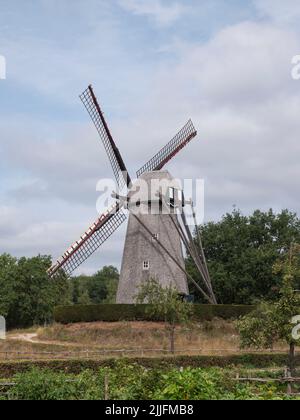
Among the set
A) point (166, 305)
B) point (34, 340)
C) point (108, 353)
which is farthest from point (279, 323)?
point (34, 340)

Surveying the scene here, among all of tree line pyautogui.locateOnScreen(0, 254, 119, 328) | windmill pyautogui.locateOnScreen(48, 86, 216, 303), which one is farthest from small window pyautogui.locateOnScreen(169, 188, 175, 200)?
tree line pyautogui.locateOnScreen(0, 254, 119, 328)

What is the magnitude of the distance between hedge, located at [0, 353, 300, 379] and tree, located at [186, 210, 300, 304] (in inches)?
997

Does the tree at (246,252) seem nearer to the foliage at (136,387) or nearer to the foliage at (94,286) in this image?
the foliage at (136,387)

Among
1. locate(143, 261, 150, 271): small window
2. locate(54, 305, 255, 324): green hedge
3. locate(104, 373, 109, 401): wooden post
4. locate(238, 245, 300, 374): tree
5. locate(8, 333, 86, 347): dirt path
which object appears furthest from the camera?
locate(143, 261, 150, 271): small window

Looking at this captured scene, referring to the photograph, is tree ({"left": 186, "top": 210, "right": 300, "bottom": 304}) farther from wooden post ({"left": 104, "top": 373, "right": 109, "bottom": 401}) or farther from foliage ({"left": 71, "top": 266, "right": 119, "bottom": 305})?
foliage ({"left": 71, "top": 266, "right": 119, "bottom": 305})

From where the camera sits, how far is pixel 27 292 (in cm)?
6738

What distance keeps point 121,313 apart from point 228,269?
22035 mm

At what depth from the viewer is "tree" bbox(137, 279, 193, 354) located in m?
38.7

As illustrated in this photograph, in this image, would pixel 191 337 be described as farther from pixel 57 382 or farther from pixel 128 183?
pixel 57 382

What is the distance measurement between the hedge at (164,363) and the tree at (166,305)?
5.20 metres

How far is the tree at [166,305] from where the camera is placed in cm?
3872

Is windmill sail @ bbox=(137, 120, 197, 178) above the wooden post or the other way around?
above

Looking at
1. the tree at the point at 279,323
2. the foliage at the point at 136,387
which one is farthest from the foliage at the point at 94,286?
the foliage at the point at 136,387
